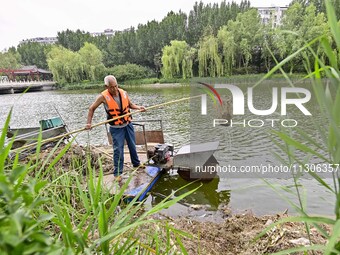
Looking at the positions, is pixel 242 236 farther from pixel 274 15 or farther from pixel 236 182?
pixel 274 15

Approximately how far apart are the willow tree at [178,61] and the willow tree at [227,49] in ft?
17.2

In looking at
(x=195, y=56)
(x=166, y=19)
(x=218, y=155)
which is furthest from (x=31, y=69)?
(x=218, y=155)

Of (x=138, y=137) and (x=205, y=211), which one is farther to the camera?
(x=138, y=137)

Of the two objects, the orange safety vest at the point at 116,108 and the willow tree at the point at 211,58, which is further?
the willow tree at the point at 211,58

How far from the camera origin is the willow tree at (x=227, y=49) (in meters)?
37.7

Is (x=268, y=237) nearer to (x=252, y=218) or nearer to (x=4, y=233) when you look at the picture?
(x=252, y=218)

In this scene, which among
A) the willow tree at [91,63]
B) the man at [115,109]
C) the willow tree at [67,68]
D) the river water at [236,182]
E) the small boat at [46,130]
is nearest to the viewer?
the man at [115,109]

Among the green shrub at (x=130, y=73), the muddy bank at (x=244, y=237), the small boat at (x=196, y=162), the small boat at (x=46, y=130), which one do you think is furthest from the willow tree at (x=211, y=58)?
the muddy bank at (x=244, y=237)

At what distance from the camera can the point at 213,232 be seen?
360cm

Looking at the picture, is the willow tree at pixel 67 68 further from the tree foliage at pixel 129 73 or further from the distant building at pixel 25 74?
the distant building at pixel 25 74

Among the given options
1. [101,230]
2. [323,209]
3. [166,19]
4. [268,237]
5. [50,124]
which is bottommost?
[323,209]

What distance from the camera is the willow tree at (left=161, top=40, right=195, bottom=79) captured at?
41519mm

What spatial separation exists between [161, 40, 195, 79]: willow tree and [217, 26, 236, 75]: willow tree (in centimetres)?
525

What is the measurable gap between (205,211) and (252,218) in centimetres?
109
